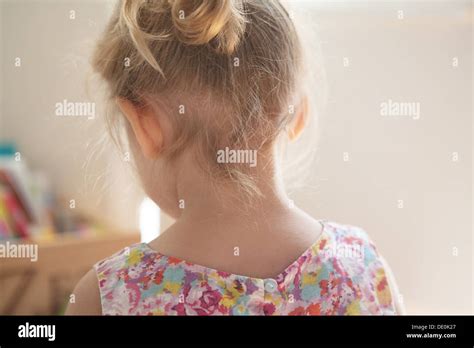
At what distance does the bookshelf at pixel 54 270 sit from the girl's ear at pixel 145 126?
0.45m

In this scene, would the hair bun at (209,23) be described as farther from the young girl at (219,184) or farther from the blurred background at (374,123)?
the blurred background at (374,123)

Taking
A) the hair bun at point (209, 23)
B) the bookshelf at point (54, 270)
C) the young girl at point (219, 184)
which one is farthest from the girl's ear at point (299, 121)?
the bookshelf at point (54, 270)

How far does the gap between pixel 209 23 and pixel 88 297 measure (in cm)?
43

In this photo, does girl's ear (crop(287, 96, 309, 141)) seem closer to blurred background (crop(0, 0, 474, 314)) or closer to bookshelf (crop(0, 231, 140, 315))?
blurred background (crop(0, 0, 474, 314))

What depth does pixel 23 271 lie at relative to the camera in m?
1.45

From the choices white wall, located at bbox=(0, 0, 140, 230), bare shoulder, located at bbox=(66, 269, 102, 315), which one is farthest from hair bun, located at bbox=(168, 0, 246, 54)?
bare shoulder, located at bbox=(66, 269, 102, 315)

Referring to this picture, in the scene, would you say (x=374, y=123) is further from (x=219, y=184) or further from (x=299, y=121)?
(x=219, y=184)

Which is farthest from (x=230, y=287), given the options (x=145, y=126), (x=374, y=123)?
(x=374, y=123)

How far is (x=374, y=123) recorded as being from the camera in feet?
4.08

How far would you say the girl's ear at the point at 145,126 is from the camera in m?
0.95

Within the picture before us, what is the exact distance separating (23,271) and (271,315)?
74cm

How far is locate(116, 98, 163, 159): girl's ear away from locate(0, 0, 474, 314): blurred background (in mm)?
190
